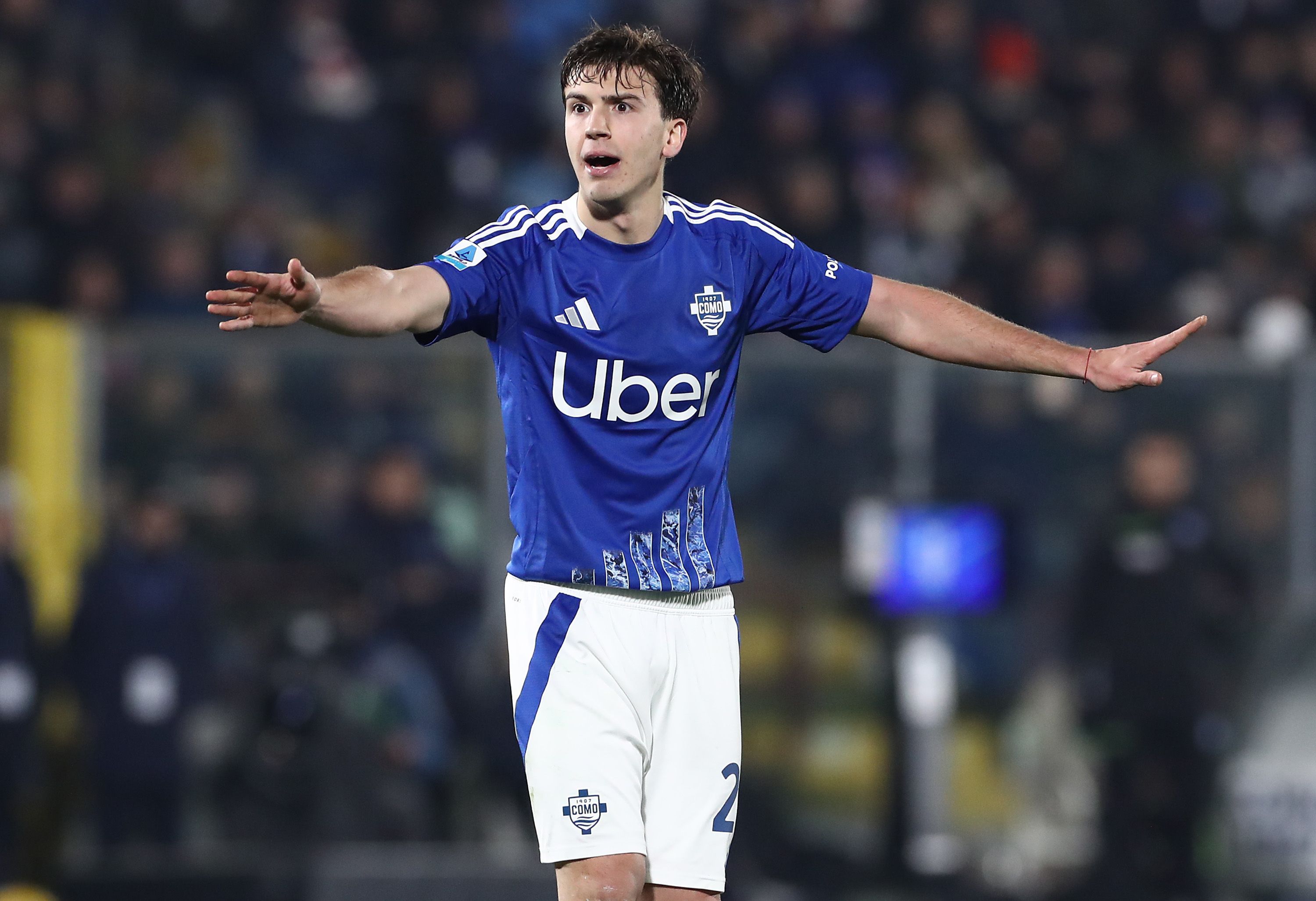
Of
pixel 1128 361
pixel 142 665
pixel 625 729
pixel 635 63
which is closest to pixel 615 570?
pixel 625 729

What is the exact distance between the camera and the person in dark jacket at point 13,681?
983 centimetres

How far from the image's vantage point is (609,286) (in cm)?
482

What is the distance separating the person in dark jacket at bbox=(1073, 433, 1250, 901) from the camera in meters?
9.99

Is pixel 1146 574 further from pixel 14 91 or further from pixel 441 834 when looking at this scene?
pixel 14 91

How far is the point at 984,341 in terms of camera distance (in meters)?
5.05

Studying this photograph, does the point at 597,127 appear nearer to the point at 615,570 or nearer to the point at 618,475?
the point at 618,475

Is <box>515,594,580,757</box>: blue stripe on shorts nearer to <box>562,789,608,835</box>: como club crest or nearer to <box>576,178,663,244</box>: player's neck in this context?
<box>562,789,608,835</box>: como club crest

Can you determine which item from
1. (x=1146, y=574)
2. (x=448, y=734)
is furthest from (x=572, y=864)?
(x=1146, y=574)

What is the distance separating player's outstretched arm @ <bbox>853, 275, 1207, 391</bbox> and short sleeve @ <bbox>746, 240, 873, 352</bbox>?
0.05 metres

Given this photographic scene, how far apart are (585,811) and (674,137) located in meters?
1.71

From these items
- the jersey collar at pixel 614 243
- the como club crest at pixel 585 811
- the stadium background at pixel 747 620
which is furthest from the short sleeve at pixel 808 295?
the stadium background at pixel 747 620

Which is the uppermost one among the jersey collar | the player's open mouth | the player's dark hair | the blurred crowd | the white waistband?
the blurred crowd

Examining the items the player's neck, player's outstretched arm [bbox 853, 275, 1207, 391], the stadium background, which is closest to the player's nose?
the player's neck

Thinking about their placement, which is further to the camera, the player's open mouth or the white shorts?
the player's open mouth
